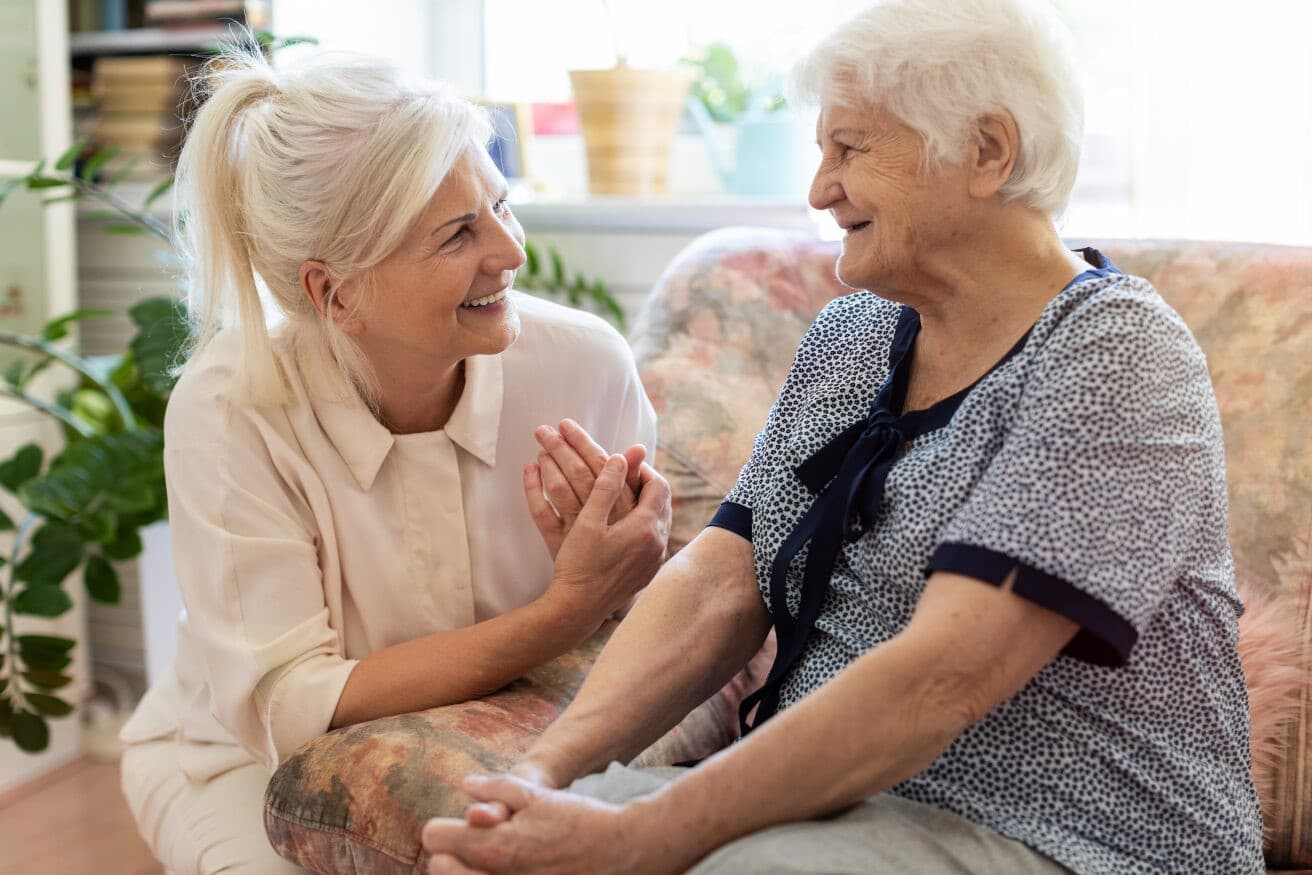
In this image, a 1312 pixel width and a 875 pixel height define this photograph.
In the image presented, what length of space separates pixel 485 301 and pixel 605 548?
323mm

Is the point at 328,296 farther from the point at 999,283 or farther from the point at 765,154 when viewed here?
the point at 765,154

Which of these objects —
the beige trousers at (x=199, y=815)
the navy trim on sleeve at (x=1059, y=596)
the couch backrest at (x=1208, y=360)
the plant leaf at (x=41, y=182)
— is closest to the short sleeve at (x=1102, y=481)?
the navy trim on sleeve at (x=1059, y=596)

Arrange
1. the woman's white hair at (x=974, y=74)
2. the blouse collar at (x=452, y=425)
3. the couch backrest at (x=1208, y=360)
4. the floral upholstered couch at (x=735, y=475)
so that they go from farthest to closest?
the couch backrest at (x=1208, y=360) → the blouse collar at (x=452, y=425) → the floral upholstered couch at (x=735, y=475) → the woman's white hair at (x=974, y=74)

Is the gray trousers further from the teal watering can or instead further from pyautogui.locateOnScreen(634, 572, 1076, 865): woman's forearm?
the teal watering can

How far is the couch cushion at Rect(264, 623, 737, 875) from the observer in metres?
1.19

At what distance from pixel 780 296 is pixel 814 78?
2.29ft

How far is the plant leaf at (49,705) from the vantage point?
86.7 inches

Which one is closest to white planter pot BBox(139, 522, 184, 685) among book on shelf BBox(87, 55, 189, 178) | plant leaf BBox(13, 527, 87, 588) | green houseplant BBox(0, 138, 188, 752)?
green houseplant BBox(0, 138, 188, 752)

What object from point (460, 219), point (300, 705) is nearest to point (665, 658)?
point (300, 705)

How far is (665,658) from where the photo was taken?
50.9 inches

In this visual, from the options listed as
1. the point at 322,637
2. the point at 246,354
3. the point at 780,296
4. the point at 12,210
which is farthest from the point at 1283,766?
the point at 12,210

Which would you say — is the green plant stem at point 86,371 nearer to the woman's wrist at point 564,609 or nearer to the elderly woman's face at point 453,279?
the elderly woman's face at point 453,279

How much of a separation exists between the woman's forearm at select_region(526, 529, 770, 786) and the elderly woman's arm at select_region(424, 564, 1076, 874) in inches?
5.6

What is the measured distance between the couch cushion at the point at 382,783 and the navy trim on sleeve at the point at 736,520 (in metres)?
0.26
